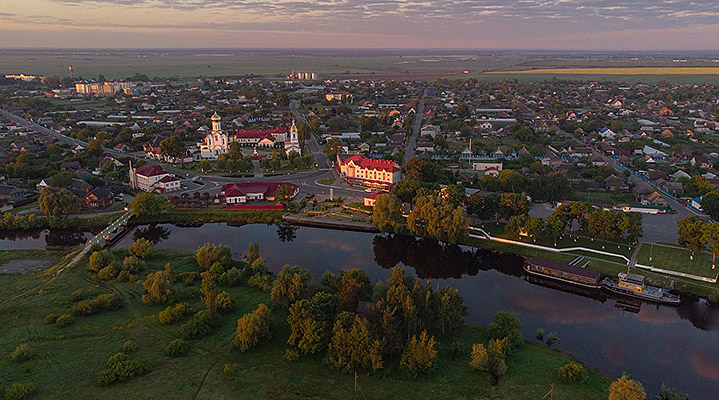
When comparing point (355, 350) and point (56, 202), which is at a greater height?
point (56, 202)

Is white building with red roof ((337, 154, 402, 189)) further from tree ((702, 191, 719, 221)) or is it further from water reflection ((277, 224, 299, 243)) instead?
tree ((702, 191, 719, 221))

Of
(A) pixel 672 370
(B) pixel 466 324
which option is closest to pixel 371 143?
(B) pixel 466 324

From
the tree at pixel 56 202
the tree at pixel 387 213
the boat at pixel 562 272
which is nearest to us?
the boat at pixel 562 272

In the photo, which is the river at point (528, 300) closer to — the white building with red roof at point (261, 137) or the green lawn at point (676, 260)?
the green lawn at point (676, 260)

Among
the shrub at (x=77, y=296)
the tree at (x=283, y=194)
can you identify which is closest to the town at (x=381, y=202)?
the tree at (x=283, y=194)

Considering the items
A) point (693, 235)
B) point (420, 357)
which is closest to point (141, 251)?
point (420, 357)

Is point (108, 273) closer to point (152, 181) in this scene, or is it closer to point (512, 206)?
point (152, 181)

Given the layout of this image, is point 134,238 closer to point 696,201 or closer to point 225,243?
point 225,243
